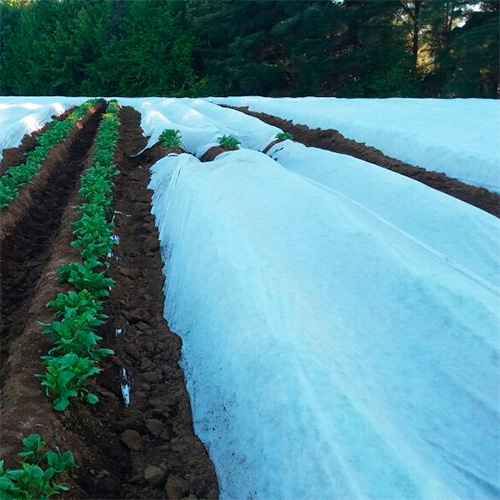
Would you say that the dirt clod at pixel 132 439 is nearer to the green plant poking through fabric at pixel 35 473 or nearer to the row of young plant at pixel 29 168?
the green plant poking through fabric at pixel 35 473

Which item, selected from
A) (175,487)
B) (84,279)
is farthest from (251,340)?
(84,279)

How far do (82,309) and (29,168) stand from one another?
15.2 ft

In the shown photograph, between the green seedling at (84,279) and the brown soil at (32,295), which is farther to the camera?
the green seedling at (84,279)

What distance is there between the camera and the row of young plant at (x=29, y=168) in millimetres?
6450

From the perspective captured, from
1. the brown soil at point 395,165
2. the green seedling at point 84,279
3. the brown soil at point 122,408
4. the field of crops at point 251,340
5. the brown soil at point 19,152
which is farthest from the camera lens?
the brown soil at point 19,152

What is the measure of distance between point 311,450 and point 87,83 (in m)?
36.1

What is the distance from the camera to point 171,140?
9156 mm

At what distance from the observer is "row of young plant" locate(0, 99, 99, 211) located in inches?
254

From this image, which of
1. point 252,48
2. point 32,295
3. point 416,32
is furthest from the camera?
point 252,48

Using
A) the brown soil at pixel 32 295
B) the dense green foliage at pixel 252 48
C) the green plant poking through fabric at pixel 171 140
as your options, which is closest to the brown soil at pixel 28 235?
the brown soil at pixel 32 295

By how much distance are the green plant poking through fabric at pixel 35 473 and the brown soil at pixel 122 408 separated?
0.11 m

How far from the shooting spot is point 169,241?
5.58 m

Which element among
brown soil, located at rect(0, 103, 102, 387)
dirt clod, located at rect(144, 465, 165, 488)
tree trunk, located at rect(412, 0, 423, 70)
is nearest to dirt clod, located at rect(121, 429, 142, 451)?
dirt clod, located at rect(144, 465, 165, 488)

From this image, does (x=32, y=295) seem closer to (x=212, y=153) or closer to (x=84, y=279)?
(x=84, y=279)
